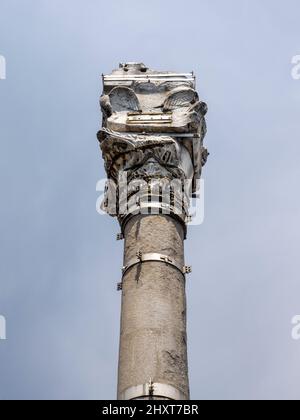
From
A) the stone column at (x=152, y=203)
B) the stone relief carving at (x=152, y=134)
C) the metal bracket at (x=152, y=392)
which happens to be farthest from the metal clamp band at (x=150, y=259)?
the metal bracket at (x=152, y=392)

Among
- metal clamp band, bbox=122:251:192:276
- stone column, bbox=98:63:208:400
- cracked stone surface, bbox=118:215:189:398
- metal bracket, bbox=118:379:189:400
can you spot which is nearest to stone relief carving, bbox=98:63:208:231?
stone column, bbox=98:63:208:400

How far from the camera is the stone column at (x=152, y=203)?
548 inches

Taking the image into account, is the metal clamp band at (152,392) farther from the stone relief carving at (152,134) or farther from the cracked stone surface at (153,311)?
the stone relief carving at (152,134)

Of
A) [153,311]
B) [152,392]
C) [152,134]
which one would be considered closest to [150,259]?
[153,311]

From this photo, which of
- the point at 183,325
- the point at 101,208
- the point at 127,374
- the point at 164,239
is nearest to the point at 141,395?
the point at 127,374

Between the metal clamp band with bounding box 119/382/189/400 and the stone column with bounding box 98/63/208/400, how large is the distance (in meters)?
0.01

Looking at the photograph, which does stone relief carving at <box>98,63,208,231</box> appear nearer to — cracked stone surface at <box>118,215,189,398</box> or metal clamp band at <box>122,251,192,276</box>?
cracked stone surface at <box>118,215,189,398</box>

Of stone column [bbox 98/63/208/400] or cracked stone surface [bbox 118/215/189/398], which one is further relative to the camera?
stone column [bbox 98/63/208/400]

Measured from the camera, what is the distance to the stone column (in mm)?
13930

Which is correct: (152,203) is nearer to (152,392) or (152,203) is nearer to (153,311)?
(153,311)

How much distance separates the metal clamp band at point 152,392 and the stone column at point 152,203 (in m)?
0.01
